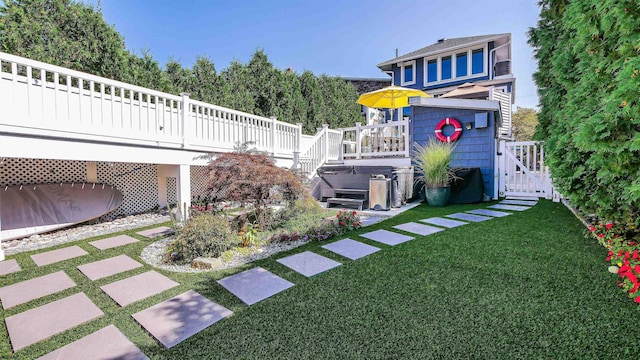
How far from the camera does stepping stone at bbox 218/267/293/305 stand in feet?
7.80

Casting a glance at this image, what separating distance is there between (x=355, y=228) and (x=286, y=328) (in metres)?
2.68

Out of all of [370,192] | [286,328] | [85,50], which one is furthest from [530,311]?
[85,50]

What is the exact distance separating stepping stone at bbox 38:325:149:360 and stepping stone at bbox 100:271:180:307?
0.44 m

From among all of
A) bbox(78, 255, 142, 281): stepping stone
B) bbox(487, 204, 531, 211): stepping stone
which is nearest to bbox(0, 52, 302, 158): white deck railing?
bbox(78, 255, 142, 281): stepping stone

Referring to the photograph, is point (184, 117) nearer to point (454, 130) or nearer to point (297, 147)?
point (297, 147)

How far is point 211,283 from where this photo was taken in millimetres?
2668

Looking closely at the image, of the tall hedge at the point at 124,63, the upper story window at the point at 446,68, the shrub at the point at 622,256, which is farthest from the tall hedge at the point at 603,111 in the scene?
the upper story window at the point at 446,68

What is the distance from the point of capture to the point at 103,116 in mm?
4660

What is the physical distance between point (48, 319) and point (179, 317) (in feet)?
3.22

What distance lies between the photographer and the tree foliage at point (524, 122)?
70.8 feet

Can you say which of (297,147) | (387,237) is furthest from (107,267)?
(297,147)

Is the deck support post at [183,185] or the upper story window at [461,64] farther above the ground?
the upper story window at [461,64]

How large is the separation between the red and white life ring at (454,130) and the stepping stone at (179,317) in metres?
7.28

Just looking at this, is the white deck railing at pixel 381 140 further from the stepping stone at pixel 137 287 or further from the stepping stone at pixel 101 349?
the stepping stone at pixel 101 349
